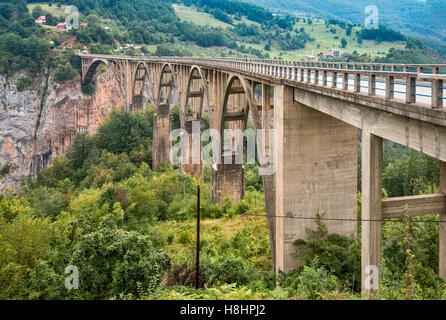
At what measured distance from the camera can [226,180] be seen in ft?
121

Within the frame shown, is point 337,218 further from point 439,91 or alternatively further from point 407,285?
point 439,91

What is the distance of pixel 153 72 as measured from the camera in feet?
189

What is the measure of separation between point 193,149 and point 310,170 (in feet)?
99.1

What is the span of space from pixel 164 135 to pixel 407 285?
48887 millimetres

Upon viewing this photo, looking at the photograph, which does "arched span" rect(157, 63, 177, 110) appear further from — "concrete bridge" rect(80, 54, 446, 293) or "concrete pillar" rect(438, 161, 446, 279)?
"concrete pillar" rect(438, 161, 446, 279)

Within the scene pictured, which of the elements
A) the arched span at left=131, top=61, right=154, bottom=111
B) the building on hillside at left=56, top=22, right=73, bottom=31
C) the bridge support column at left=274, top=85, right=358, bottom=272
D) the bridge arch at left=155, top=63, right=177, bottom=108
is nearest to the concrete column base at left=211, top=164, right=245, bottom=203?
the bridge support column at left=274, top=85, right=358, bottom=272

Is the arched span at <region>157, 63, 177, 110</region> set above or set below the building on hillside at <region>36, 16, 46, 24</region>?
below

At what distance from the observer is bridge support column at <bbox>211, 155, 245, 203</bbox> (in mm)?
36594

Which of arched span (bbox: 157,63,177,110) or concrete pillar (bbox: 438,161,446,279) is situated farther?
arched span (bbox: 157,63,177,110)

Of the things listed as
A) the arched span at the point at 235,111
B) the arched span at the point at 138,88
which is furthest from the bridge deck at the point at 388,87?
the arched span at the point at 138,88

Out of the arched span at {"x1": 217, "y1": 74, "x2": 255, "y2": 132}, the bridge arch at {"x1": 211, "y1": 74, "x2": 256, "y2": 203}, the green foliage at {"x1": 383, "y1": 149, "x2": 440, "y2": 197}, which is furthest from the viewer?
the green foliage at {"x1": 383, "y1": 149, "x2": 440, "y2": 197}

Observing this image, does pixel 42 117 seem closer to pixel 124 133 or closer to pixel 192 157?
pixel 124 133

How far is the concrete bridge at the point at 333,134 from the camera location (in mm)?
10828

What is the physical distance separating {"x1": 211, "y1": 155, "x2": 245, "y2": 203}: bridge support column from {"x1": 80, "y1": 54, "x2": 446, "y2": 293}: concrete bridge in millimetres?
81
